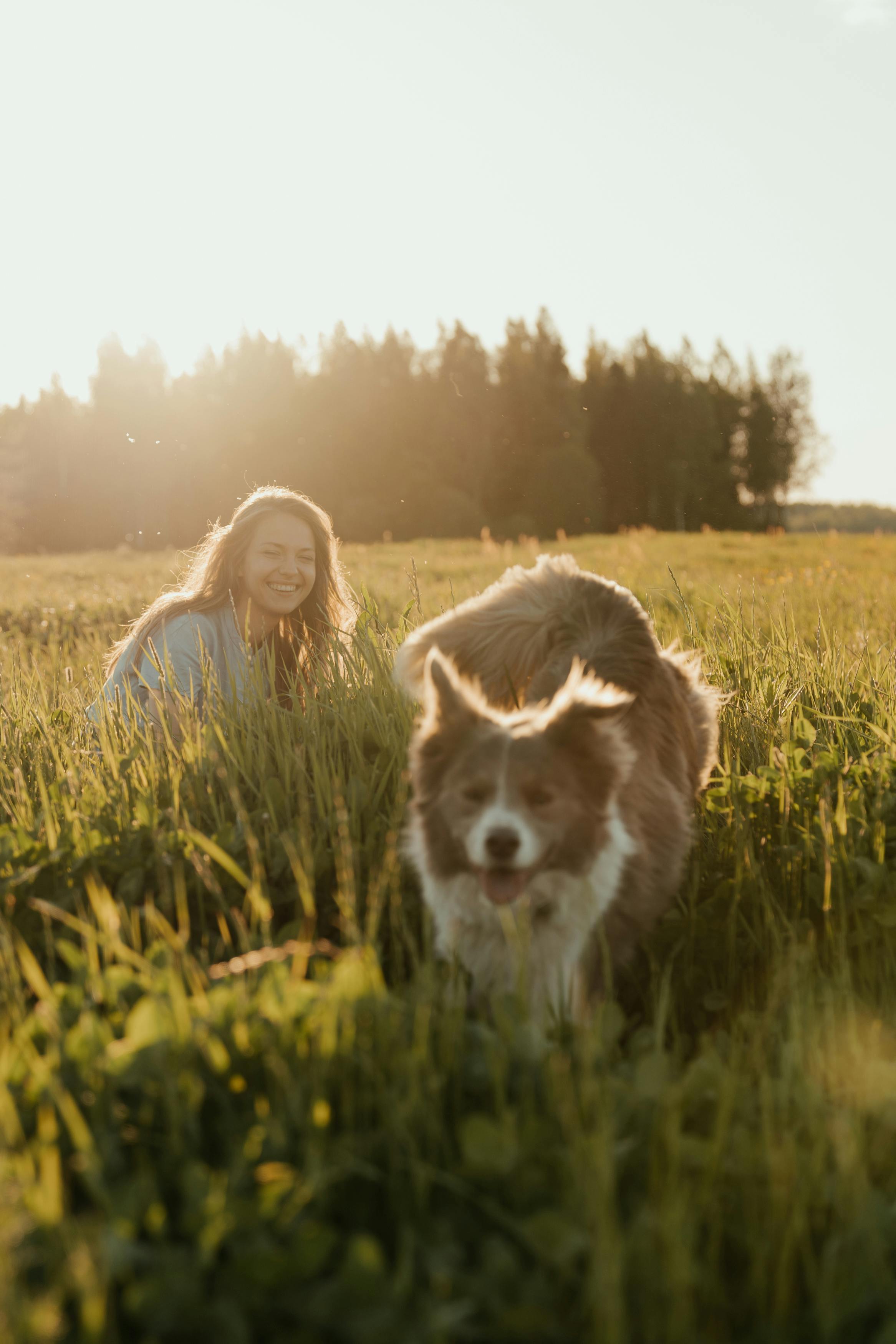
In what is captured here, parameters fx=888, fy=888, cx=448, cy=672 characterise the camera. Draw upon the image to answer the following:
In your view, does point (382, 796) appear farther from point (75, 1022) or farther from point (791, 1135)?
point (791, 1135)

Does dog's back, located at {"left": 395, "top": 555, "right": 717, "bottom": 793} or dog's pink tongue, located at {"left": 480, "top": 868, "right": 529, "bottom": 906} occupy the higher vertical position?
dog's back, located at {"left": 395, "top": 555, "right": 717, "bottom": 793}

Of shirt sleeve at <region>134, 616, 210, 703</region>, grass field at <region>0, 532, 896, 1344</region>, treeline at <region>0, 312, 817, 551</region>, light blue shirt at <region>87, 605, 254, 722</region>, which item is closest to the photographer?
grass field at <region>0, 532, 896, 1344</region>

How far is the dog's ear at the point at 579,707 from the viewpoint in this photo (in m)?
3.03

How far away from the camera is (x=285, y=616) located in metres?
6.38

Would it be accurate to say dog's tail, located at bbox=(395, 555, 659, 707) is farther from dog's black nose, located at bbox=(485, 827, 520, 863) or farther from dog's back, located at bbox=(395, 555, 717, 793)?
dog's black nose, located at bbox=(485, 827, 520, 863)

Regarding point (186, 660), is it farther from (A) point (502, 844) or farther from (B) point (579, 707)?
(A) point (502, 844)

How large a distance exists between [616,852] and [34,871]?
2060 mm

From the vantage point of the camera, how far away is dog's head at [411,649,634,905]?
2852 millimetres

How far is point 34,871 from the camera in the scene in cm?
314

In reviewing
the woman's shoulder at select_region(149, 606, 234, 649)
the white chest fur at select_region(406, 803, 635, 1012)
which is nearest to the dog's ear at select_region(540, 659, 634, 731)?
the white chest fur at select_region(406, 803, 635, 1012)

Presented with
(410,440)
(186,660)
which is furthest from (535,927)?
(410,440)

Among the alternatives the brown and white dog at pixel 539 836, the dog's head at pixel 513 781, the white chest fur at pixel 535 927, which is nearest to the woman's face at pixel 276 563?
the brown and white dog at pixel 539 836

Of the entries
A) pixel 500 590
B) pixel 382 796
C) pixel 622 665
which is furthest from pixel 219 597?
pixel 622 665

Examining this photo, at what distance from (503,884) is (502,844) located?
19 cm
